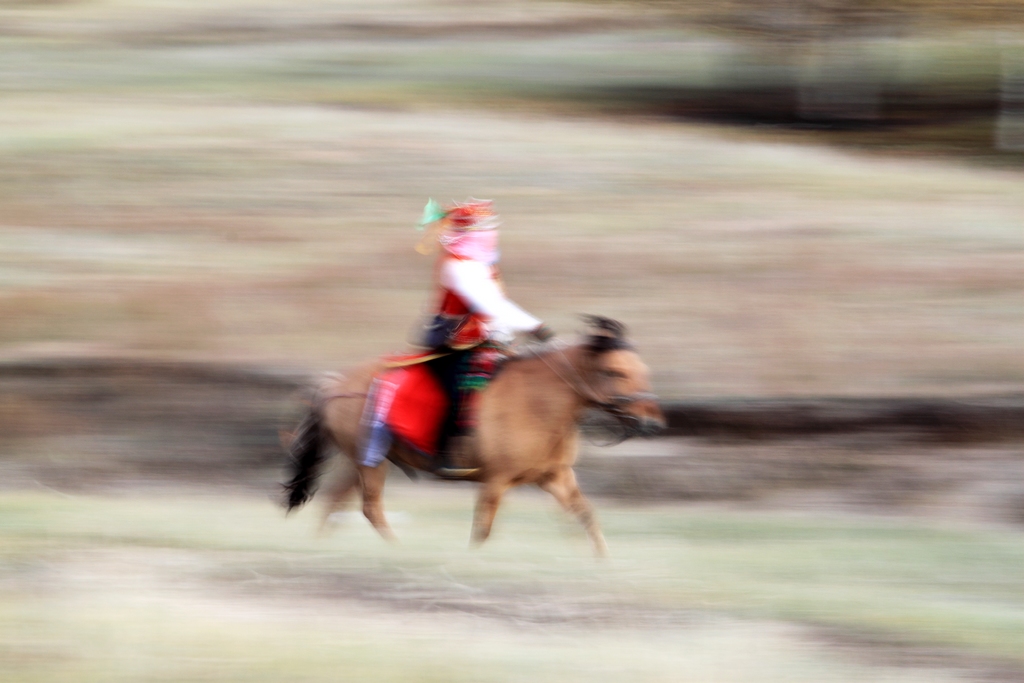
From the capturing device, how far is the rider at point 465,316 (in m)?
8.37

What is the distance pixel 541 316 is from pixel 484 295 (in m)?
8.19

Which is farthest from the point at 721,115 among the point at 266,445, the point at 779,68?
the point at 266,445

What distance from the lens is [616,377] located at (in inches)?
324

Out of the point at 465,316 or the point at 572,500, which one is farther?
the point at 572,500

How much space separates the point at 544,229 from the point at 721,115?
896 centimetres

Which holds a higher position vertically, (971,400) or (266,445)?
(971,400)

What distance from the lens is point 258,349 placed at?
50.9 ft

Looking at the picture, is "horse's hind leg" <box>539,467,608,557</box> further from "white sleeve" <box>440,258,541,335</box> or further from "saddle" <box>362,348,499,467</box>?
"white sleeve" <box>440,258,541,335</box>

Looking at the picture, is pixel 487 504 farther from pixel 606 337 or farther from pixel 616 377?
pixel 606 337

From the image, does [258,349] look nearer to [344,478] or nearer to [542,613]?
[344,478]

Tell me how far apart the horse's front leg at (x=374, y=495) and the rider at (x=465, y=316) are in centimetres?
43

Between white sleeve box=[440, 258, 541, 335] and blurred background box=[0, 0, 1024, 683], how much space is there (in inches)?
60.7

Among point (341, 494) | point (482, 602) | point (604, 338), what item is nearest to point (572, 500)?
point (604, 338)

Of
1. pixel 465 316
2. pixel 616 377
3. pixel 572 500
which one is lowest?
pixel 572 500
